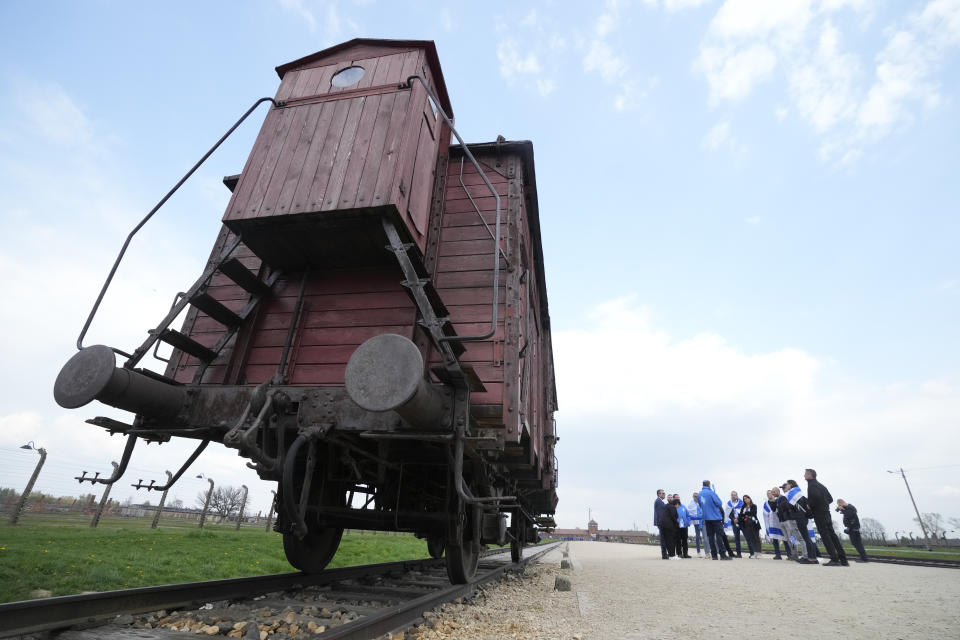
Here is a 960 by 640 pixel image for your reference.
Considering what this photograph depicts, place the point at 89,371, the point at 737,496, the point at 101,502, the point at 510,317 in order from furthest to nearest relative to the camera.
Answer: the point at 737,496 → the point at 101,502 → the point at 510,317 → the point at 89,371

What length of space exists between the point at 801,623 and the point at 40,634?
4.68 meters

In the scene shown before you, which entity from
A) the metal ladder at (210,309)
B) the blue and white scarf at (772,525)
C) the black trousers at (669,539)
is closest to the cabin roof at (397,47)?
the metal ladder at (210,309)

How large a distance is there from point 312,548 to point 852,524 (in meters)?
10.2

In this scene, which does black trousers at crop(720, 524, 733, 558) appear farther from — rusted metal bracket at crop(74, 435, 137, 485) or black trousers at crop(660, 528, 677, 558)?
rusted metal bracket at crop(74, 435, 137, 485)

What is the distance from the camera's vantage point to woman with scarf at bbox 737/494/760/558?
1054 centimetres

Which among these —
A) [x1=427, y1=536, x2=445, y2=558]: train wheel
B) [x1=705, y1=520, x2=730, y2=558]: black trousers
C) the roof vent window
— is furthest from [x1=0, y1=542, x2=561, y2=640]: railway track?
[x1=705, y1=520, x2=730, y2=558]: black trousers

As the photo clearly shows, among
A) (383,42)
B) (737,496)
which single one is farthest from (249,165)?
(737,496)

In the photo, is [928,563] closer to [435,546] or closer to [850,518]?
[850,518]

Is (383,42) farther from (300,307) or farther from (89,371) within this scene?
A: (89,371)

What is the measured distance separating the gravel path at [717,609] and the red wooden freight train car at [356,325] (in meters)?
0.81

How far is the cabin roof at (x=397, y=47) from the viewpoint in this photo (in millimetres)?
5234

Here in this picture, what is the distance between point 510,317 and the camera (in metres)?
4.32

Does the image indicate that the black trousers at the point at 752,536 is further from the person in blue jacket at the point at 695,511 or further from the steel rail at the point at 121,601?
the steel rail at the point at 121,601

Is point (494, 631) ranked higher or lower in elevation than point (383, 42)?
lower
